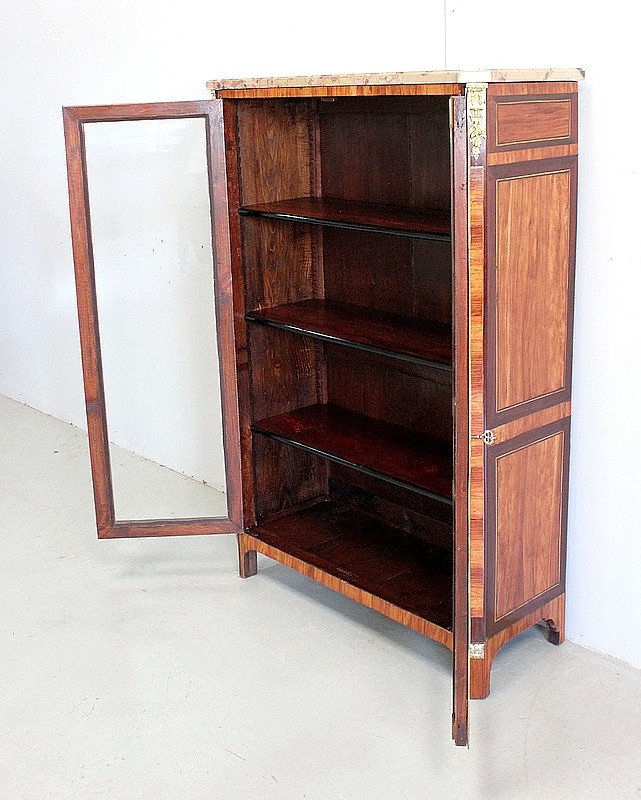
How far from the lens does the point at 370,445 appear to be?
3.05 metres

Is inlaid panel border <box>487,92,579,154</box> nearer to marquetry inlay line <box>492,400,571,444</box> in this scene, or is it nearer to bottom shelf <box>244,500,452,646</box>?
marquetry inlay line <box>492,400,571,444</box>

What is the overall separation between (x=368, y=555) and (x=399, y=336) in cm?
72

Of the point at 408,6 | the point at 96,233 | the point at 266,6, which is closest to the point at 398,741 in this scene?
the point at 96,233

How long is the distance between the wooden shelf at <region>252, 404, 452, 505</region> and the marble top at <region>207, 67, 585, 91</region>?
3.37 feet

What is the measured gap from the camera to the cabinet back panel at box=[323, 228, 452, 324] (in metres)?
2.96

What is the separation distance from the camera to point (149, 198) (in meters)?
3.54

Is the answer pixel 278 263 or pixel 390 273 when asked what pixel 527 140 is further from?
pixel 278 263

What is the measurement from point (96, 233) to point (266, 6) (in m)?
0.96

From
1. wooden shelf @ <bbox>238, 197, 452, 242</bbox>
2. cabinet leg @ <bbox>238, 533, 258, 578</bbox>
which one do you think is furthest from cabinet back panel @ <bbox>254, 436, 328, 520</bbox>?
wooden shelf @ <bbox>238, 197, 452, 242</bbox>

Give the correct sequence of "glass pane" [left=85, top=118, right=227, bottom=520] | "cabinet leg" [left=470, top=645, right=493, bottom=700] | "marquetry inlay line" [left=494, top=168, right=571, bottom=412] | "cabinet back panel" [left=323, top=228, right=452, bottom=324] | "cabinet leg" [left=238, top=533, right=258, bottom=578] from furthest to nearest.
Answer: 1. "cabinet leg" [left=238, top=533, right=258, bottom=578]
2. "glass pane" [left=85, top=118, right=227, bottom=520]
3. "cabinet back panel" [left=323, top=228, right=452, bottom=324]
4. "cabinet leg" [left=470, top=645, right=493, bottom=700]
5. "marquetry inlay line" [left=494, top=168, right=571, bottom=412]

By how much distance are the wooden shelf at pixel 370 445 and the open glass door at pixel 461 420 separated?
18 centimetres

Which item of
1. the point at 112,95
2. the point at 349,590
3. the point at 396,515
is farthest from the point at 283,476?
the point at 112,95

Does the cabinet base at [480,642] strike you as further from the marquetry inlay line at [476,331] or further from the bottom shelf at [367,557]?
the marquetry inlay line at [476,331]

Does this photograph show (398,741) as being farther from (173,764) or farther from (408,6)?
(408,6)
